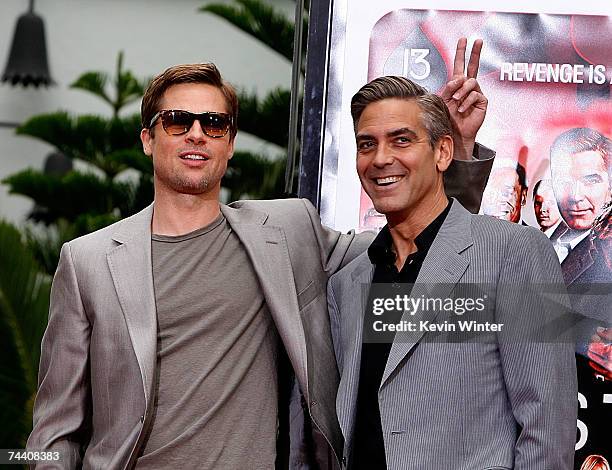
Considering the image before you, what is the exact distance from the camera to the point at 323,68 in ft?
8.28

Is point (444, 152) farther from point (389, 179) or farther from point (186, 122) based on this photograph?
point (186, 122)

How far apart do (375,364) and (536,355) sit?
37 centimetres

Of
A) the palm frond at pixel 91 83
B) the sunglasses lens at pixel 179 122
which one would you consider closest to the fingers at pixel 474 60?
the sunglasses lens at pixel 179 122

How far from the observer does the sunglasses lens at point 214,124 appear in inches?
92.5

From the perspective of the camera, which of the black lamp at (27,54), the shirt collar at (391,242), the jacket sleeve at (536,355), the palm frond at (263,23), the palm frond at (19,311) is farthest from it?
the black lamp at (27,54)

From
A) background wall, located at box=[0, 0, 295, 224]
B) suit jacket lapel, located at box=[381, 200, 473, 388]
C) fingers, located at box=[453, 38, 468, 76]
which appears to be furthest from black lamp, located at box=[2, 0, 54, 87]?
suit jacket lapel, located at box=[381, 200, 473, 388]

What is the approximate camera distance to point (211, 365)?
2.22 m

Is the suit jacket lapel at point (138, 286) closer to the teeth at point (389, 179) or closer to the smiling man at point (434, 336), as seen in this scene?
the smiling man at point (434, 336)

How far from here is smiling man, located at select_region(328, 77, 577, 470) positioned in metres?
1.99

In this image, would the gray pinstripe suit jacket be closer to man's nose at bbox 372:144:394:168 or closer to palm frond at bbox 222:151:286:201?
man's nose at bbox 372:144:394:168

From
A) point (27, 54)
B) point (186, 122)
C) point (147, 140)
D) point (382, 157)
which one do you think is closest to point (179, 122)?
point (186, 122)

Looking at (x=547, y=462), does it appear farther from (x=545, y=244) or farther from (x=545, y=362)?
(x=545, y=244)

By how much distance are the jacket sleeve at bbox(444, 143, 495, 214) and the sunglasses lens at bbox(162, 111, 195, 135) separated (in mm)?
670

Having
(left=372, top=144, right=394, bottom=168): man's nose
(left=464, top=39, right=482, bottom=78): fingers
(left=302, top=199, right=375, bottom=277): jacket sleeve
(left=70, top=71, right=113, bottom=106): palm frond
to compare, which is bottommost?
(left=302, top=199, right=375, bottom=277): jacket sleeve
